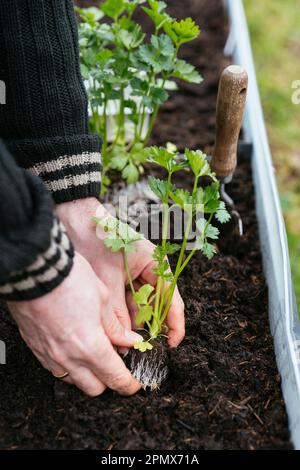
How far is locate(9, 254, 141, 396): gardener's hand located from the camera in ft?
4.07

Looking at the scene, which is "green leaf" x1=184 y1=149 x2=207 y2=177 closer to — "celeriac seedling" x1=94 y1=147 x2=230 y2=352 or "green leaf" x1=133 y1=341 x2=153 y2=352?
"celeriac seedling" x1=94 y1=147 x2=230 y2=352

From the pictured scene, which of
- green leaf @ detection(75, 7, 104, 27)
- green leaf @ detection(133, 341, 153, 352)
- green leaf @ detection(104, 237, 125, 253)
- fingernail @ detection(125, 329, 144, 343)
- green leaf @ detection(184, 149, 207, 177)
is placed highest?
green leaf @ detection(75, 7, 104, 27)

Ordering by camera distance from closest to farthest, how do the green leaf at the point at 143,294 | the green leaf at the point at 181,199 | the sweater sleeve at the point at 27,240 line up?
the sweater sleeve at the point at 27,240
the green leaf at the point at 181,199
the green leaf at the point at 143,294

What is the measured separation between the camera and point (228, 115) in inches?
63.9

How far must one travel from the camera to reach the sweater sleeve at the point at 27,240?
1.14m

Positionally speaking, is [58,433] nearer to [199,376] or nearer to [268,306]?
[199,376]

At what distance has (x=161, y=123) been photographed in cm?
254

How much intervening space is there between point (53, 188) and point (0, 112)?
245 millimetres

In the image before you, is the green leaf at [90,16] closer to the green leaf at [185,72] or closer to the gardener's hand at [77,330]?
the green leaf at [185,72]

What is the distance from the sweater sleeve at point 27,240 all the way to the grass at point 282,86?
1.45 metres

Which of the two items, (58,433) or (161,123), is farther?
(161,123)

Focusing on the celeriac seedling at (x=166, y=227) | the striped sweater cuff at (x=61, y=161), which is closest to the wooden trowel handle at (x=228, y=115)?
the celeriac seedling at (x=166, y=227)

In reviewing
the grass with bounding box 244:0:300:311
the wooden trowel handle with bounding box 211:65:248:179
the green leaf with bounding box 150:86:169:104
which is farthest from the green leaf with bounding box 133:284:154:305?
the grass with bounding box 244:0:300:311

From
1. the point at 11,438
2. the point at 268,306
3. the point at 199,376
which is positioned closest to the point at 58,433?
the point at 11,438
